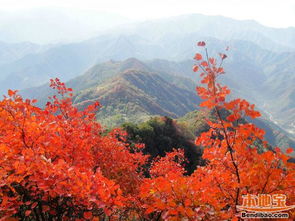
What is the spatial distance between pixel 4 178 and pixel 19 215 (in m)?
2.09

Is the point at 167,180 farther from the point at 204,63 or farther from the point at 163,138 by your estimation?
the point at 163,138

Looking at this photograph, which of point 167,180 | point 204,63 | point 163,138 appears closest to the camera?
point 204,63

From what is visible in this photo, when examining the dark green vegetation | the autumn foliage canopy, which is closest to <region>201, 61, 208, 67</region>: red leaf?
the autumn foliage canopy

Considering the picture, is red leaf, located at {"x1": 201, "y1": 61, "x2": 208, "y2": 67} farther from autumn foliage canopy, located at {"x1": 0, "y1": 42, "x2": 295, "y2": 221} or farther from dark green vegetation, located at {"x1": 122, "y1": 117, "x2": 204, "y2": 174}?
dark green vegetation, located at {"x1": 122, "y1": 117, "x2": 204, "y2": 174}

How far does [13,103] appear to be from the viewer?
762 cm

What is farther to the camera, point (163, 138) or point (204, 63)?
point (163, 138)

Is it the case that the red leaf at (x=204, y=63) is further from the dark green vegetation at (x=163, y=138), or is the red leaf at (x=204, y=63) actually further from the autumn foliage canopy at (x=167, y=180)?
the dark green vegetation at (x=163, y=138)

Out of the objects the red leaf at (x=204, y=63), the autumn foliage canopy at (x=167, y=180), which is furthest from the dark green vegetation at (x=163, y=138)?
the red leaf at (x=204, y=63)

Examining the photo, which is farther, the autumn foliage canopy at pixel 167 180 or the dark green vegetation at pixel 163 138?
the dark green vegetation at pixel 163 138

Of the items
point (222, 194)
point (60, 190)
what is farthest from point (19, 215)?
point (222, 194)

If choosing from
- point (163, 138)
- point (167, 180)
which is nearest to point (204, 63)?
point (167, 180)

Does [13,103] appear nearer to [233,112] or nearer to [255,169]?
[233,112]

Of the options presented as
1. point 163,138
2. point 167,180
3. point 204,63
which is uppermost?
point 163,138

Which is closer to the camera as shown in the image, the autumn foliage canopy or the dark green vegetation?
the autumn foliage canopy
